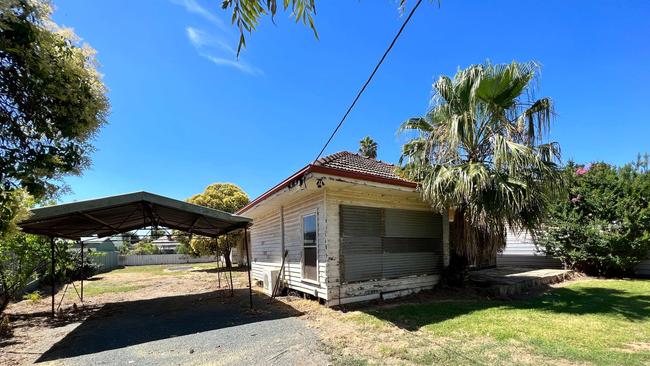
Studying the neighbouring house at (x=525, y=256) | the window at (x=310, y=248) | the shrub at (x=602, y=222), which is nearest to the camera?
the window at (x=310, y=248)

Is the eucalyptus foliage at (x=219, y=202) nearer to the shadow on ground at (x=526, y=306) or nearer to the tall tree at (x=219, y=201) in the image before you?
the tall tree at (x=219, y=201)

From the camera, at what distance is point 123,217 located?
9094mm

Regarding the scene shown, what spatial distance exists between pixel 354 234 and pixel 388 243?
1.12 meters

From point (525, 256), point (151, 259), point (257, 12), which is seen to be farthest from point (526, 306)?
point (151, 259)

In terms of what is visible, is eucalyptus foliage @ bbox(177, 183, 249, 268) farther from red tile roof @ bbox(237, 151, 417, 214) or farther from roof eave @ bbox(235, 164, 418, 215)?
roof eave @ bbox(235, 164, 418, 215)

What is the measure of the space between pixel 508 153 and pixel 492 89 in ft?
5.21

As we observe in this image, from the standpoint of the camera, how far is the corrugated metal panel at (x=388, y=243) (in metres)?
8.00

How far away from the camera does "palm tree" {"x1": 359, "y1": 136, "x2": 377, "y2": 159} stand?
2950 centimetres

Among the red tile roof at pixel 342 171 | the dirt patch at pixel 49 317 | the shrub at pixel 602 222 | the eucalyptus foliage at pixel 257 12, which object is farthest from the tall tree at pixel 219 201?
the eucalyptus foliage at pixel 257 12


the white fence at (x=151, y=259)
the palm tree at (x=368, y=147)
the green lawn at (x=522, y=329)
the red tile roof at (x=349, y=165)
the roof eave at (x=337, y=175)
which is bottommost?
the white fence at (x=151, y=259)

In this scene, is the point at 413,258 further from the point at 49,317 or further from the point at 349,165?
the point at 49,317

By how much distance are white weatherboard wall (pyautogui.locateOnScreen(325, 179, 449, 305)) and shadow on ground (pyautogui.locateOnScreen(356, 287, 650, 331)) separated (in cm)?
49

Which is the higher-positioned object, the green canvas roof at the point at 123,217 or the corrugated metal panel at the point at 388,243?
the green canvas roof at the point at 123,217

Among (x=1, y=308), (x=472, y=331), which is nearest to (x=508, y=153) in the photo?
(x=472, y=331)
